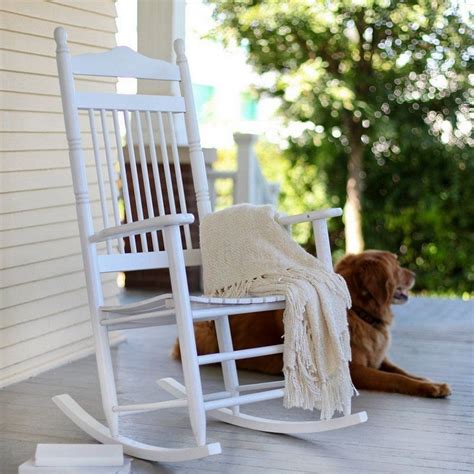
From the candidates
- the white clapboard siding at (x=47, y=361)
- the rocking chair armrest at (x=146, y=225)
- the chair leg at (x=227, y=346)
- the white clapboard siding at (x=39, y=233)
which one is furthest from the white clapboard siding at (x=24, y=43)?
the chair leg at (x=227, y=346)

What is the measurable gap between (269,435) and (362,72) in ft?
17.0

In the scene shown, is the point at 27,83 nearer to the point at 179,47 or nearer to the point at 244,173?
the point at 179,47

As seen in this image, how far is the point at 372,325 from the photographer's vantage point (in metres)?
3.40

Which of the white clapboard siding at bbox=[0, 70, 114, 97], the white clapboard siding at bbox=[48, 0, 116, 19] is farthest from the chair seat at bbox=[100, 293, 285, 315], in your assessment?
the white clapboard siding at bbox=[48, 0, 116, 19]

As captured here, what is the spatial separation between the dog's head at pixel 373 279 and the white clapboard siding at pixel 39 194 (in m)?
1.15

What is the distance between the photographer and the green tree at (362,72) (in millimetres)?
7297

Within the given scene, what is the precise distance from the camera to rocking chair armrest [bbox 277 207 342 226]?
2721mm

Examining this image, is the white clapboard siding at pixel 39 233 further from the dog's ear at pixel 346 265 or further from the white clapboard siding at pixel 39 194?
the dog's ear at pixel 346 265

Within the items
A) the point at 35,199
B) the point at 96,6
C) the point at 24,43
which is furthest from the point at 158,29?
the point at 35,199

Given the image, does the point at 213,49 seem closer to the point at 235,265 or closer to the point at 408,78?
the point at 408,78

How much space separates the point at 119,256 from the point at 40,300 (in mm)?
982

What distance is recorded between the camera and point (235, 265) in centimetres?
278

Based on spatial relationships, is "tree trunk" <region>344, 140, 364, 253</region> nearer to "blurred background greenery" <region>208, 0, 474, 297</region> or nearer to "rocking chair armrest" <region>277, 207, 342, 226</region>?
"blurred background greenery" <region>208, 0, 474, 297</region>

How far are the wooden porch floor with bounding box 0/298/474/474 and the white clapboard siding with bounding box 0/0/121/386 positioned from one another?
0.49ft
